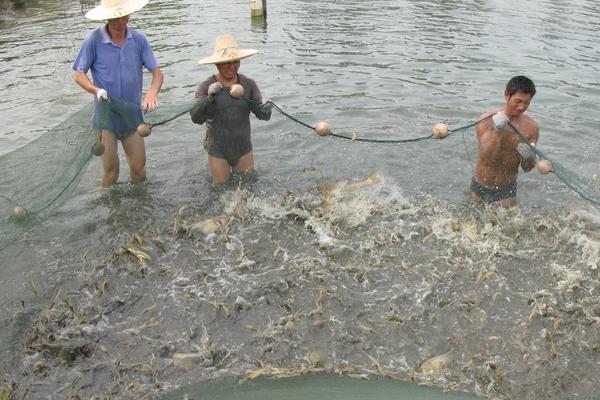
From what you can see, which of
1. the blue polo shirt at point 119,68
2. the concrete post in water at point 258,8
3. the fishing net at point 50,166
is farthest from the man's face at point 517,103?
the concrete post in water at point 258,8

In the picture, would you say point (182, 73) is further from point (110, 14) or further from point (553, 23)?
point (553, 23)

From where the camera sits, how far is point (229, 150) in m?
6.59

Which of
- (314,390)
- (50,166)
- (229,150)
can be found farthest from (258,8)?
(314,390)

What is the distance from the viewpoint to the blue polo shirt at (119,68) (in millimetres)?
5727

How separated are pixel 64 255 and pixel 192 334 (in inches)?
75.2

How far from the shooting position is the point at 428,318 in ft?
15.6

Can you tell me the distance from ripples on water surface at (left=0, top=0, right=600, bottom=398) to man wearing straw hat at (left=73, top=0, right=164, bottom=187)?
0.94 meters

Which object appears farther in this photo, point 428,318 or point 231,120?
point 231,120

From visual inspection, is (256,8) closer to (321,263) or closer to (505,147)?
(505,147)

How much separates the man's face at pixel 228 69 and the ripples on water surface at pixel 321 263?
139 cm

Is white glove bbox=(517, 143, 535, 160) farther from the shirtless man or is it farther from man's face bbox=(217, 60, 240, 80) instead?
man's face bbox=(217, 60, 240, 80)

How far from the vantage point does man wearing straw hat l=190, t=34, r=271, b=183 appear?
19.5ft

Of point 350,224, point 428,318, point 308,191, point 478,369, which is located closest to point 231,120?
point 308,191

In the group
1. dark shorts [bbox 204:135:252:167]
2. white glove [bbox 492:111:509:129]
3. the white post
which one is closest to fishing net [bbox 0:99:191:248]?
dark shorts [bbox 204:135:252:167]
